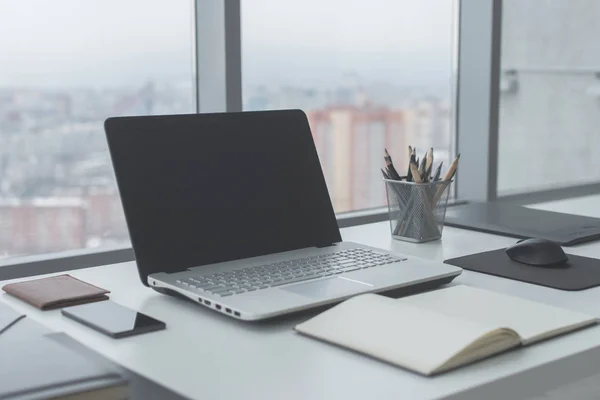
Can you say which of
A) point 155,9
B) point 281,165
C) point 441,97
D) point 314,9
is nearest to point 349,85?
point 314,9

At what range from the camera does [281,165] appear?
1279mm

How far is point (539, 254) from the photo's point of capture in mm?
1265

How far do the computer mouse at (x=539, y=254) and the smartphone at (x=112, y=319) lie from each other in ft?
1.94

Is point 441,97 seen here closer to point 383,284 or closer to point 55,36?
point 55,36

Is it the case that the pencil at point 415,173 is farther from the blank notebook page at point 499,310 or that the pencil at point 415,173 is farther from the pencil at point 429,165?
the blank notebook page at point 499,310

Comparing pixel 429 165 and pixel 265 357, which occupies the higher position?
pixel 429 165

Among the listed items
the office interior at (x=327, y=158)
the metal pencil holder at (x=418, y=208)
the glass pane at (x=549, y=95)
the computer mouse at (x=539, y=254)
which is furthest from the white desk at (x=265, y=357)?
the glass pane at (x=549, y=95)

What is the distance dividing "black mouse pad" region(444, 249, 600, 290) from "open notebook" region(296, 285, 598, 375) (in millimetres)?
138

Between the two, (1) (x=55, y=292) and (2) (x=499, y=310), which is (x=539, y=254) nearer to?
(2) (x=499, y=310)

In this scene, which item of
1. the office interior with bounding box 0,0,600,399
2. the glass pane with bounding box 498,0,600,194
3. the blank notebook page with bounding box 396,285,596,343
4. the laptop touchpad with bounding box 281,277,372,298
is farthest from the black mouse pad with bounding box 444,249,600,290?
the glass pane with bounding box 498,0,600,194

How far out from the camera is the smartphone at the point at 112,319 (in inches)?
A: 37.0

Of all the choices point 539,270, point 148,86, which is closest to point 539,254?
point 539,270

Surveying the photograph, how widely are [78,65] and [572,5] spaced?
190cm

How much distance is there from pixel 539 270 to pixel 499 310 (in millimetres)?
265
